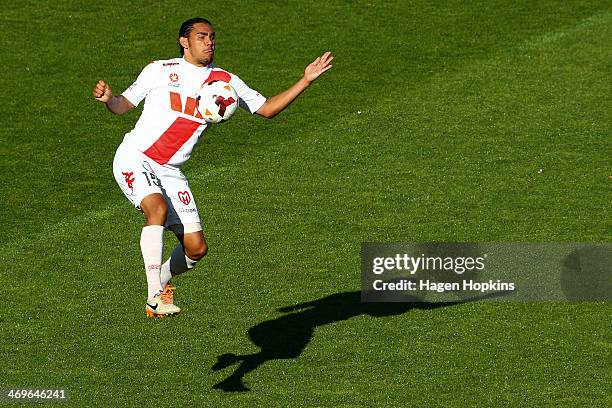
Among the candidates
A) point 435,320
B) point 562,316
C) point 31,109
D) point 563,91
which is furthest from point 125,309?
point 563,91

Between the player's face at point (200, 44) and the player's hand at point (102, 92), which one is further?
the player's face at point (200, 44)

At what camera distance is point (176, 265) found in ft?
41.0

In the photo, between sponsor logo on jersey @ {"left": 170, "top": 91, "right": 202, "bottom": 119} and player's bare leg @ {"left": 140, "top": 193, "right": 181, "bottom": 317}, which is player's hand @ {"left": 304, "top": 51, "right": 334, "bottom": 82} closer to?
sponsor logo on jersey @ {"left": 170, "top": 91, "right": 202, "bottom": 119}

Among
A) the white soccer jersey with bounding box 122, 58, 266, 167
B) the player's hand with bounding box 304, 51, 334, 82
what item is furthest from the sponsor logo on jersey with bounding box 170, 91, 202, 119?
the player's hand with bounding box 304, 51, 334, 82

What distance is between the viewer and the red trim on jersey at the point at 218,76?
1209 centimetres

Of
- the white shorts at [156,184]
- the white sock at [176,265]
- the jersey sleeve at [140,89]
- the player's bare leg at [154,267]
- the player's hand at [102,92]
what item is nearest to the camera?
the player's bare leg at [154,267]

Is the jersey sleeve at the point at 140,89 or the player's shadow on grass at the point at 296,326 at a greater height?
the jersey sleeve at the point at 140,89

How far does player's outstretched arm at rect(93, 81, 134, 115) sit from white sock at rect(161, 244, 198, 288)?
133cm

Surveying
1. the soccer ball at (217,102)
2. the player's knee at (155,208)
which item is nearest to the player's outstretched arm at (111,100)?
the soccer ball at (217,102)

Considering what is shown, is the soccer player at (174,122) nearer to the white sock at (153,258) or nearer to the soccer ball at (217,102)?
the soccer ball at (217,102)

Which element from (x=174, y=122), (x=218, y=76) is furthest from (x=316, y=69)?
(x=174, y=122)

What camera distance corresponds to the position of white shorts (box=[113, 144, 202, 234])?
38.9 feet

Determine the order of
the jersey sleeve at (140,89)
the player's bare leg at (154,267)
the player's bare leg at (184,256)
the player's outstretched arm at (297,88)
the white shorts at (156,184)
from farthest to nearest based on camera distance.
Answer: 1. the player's bare leg at (184,256)
2. the jersey sleeve at (140,89)
3. the white shorts at (156,184)
4. the player's outstretched arm at (297,88)
5. the player's bare leg at (154,267)

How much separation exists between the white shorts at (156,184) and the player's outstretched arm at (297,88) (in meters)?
0.94
